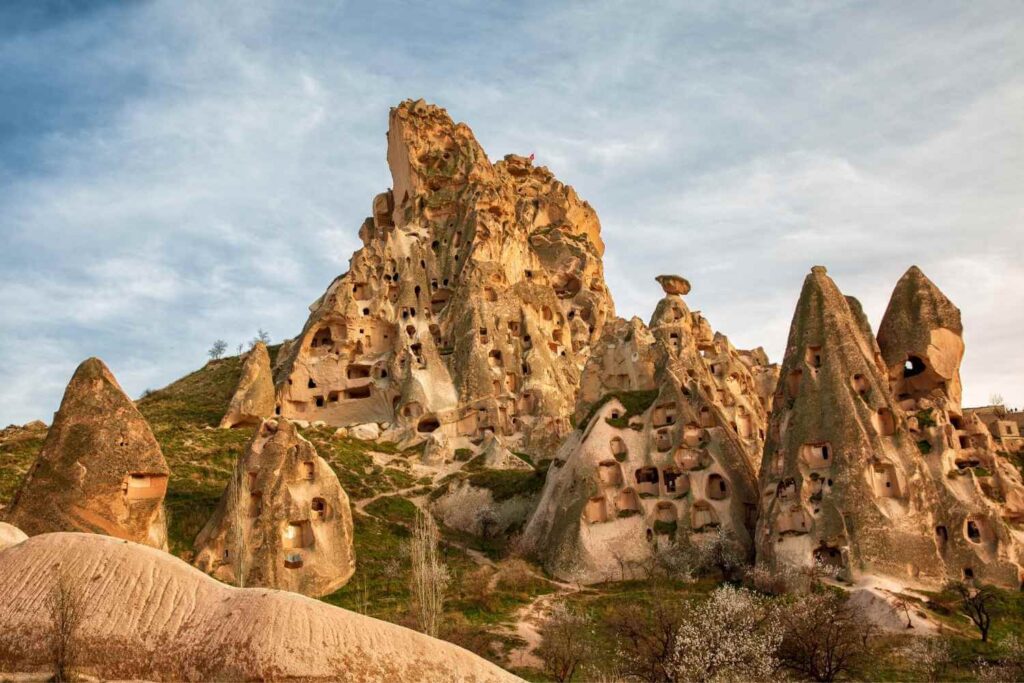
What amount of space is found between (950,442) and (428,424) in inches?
1181

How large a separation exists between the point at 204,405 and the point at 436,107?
33576 millimetres

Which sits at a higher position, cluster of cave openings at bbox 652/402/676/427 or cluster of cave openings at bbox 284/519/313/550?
cluster of cave openings at bbox 652/402/676/427

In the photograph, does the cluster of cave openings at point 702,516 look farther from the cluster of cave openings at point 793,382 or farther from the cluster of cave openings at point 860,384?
the cluster of cave openings at point 860,384

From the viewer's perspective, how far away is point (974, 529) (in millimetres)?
33031

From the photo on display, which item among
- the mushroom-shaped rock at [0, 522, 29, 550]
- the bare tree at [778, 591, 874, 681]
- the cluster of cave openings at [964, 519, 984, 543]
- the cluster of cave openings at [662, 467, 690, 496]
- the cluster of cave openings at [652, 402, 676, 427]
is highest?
the cluster of cave openings at [652, 402, 676, 427]

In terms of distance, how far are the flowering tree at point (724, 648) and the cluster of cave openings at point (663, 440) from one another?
1369cm

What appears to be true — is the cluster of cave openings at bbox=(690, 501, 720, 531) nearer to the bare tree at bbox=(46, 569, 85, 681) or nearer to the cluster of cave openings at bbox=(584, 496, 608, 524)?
the cluster of cave openings at bbox=(584, 496, 608, 524)

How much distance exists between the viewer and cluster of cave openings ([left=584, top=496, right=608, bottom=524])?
36.5 metres

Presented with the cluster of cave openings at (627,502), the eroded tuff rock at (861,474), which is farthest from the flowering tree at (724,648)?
the cluster of cave openings at (627,502)

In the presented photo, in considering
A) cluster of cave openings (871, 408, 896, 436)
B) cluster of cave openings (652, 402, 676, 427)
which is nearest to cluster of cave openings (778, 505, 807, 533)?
cluster of cave openings (871, 408, 896, 436)

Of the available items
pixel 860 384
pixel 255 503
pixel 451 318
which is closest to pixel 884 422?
pixel 860 384

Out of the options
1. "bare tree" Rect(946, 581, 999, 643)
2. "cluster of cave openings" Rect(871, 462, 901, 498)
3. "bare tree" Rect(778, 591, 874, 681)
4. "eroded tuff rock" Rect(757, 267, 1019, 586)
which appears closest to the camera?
Result: "bare tree" Rect(778, 591, 874, 681)

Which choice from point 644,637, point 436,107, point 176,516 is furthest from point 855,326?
point 436,107

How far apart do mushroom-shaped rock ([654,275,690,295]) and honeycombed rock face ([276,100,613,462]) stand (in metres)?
7.67
